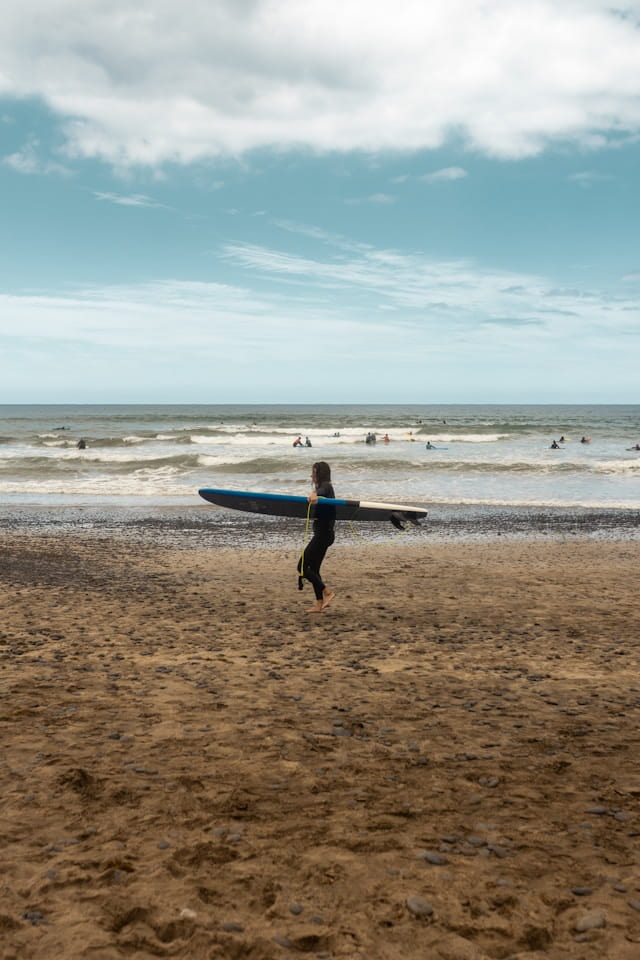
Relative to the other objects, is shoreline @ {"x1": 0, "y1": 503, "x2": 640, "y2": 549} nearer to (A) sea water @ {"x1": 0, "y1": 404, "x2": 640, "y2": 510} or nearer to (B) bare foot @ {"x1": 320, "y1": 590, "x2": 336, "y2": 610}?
(A) sea water @ {"x1": 0, "y1": 404, "x2": 640, "y2": 510}

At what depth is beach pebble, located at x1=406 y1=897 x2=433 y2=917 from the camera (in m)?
3.26

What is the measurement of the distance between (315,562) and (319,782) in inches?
189

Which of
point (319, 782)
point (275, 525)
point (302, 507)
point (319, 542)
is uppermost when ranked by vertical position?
point (302, 507)

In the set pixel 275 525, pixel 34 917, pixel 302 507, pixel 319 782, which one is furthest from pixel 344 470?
pixel 34 917

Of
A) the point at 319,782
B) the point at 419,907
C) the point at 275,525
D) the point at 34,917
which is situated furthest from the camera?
the point at 275,525

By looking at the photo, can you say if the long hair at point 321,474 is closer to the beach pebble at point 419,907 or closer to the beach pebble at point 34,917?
the beach pebble at point 419,907

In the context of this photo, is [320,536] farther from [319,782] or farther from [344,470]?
[344,470]

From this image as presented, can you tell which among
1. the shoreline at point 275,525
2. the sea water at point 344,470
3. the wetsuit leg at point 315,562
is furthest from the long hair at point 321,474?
the sea water at point 344,470

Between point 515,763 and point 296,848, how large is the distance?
180 centimetres

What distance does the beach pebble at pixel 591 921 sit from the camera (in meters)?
3.15

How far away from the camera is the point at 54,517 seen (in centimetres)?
1916

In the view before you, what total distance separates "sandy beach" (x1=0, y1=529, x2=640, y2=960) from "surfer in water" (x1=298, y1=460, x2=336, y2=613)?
0.93ft

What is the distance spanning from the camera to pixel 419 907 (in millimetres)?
3297

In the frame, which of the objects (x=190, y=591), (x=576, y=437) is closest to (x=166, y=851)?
(x=190, y=591)
